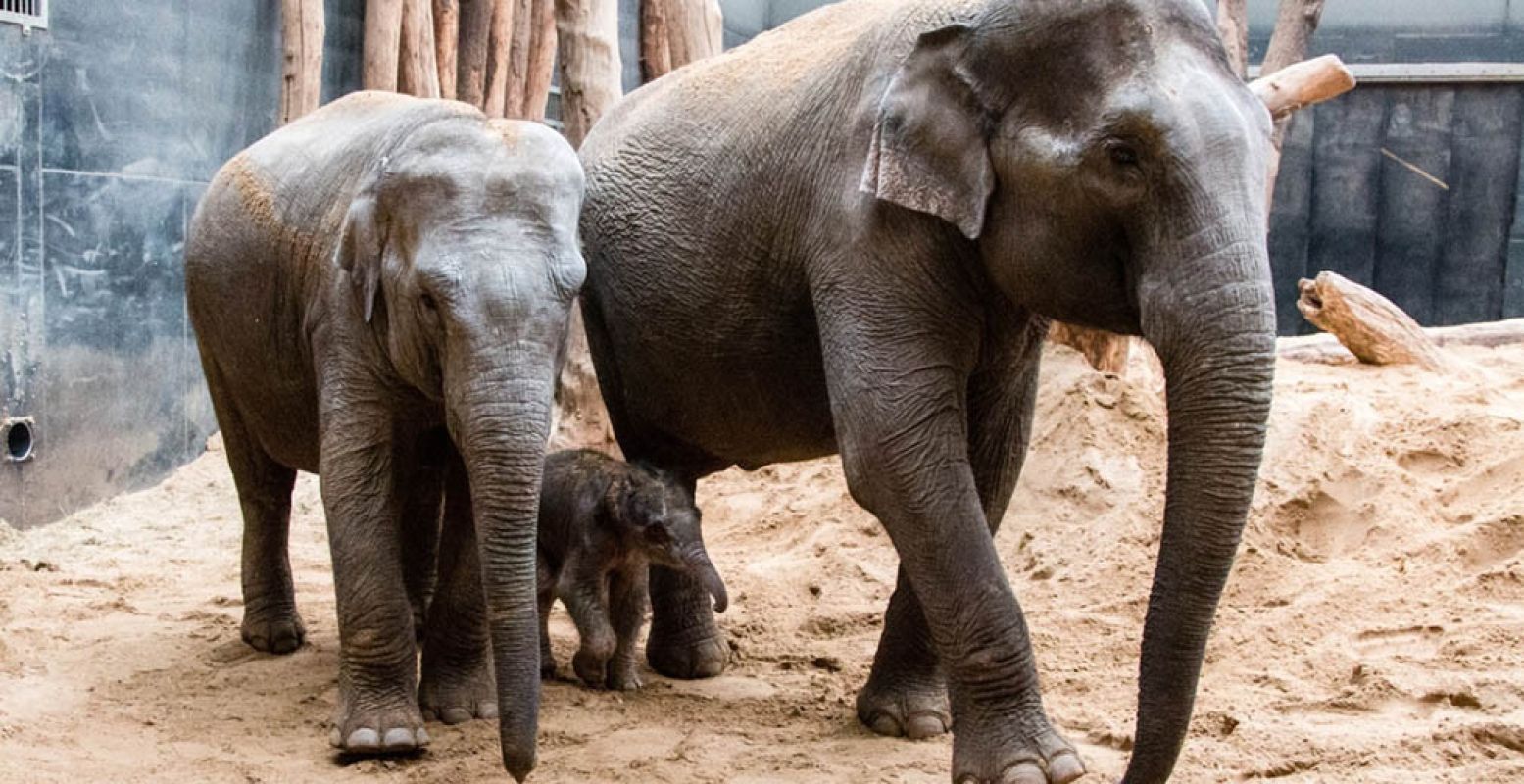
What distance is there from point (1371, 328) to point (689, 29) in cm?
406

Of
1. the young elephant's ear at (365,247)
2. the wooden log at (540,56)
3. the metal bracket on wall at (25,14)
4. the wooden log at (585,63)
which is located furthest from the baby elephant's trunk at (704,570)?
the wooden log at (540,56)

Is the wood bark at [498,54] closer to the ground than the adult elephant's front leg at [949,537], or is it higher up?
higher up

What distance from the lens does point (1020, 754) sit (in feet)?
15.1

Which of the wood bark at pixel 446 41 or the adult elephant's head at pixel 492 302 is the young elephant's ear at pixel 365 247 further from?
the wood bark at pixel 446 41

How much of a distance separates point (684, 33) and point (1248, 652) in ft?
14.4

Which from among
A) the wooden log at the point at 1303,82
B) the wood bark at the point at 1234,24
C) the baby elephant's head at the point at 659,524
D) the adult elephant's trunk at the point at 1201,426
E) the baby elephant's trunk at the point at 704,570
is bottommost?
the baby elephant's trunk at the point at 704,570

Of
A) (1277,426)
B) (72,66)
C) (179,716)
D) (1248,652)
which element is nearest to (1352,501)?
(1277,426)

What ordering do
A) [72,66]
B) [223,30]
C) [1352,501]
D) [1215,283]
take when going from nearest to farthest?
[1215,283]
[1352,501]
[72,66]
[223,30]

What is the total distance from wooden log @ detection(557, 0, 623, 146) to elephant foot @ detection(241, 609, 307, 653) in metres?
2.82

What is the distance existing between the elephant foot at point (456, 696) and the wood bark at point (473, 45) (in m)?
5.95

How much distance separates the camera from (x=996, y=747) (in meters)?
4.62

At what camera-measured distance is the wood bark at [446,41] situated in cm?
1051

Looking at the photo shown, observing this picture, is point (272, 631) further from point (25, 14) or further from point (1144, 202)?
point (1144, 202)

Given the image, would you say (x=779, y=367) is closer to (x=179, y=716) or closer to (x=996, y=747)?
(x=996, y=747)
